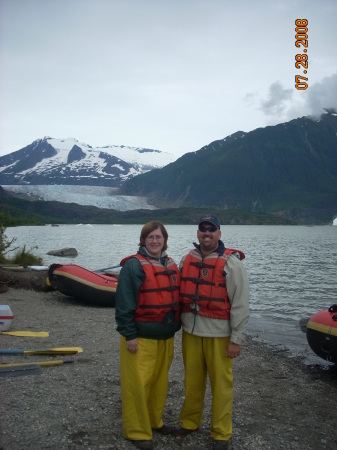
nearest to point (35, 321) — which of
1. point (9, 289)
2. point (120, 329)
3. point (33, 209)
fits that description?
point (9, 289)

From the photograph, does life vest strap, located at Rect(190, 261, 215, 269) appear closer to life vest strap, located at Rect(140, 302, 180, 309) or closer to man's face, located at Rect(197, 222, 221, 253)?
man's face, located at Rect(197, 222, 221, 253)

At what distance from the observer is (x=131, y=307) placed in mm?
4387

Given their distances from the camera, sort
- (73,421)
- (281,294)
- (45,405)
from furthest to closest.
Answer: (281,294) → (45,405) → (73,421)

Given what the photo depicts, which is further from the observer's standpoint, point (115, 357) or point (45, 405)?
point (115, 357)

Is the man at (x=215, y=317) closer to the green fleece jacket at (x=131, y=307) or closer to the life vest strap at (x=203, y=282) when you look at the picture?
the life vest strap at (x=203, y=282)

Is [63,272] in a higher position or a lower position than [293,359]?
higher

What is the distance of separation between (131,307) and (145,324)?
9.3 inches

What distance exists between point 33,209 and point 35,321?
513ft

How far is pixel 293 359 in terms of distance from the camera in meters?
9.62

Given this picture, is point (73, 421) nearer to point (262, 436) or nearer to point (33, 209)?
point (262, 436)

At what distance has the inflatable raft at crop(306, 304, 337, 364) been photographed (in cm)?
757

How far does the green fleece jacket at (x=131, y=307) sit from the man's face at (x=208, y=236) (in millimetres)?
700

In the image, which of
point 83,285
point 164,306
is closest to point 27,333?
point 83,285

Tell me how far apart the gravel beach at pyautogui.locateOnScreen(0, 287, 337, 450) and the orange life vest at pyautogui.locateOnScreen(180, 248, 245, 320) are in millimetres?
1409
